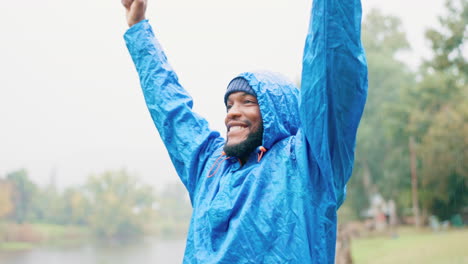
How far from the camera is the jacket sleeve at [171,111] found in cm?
187

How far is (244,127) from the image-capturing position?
64.8 inches

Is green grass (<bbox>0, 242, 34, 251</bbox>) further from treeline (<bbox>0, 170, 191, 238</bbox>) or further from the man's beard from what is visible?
the man's beard

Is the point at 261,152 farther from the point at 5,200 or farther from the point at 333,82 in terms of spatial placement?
the point at 5,200

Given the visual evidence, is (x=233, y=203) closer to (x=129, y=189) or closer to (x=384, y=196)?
(x=129, y=189)

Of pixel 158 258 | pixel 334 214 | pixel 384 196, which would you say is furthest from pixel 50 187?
pixel 384 196

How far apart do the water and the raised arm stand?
635cm

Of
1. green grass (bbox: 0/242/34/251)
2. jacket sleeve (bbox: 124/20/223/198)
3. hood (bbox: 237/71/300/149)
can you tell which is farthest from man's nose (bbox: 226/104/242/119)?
green grass (bbox: 0/242/34/251)

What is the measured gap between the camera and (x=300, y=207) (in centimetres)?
142

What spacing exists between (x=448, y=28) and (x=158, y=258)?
6.84 meters

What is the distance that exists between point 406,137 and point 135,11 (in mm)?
21442

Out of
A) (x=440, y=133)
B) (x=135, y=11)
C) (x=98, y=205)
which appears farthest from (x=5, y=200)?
(x=440, y=133)

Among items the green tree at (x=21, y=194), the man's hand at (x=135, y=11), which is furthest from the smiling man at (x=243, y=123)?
the green tree at (x=21, y=194)

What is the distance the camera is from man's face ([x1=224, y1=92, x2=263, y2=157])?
1622mm

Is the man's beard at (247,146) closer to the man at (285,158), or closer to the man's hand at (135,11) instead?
the man at (285,158)
